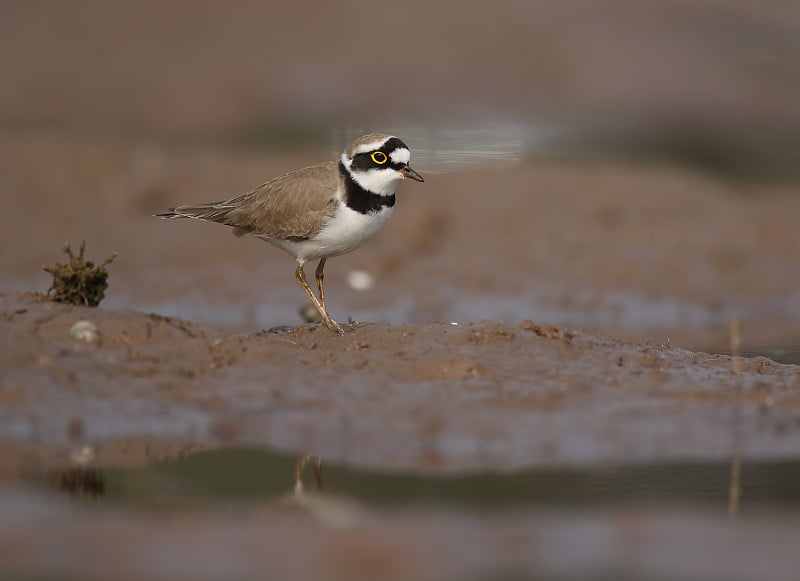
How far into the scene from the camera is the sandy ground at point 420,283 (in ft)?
19.3

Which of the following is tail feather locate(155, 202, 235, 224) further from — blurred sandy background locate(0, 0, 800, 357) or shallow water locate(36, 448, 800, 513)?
shallow water locate(36, 448, 800, 513)

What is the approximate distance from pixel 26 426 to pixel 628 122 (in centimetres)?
1388

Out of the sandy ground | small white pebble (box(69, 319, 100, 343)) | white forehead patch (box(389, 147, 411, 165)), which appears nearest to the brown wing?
white forehead patch (box(389, 147, 411, 165))

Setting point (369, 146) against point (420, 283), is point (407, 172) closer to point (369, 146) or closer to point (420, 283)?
point (369, 146)

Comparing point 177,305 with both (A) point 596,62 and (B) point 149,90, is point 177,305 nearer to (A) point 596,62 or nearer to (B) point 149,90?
(B) point 149,90

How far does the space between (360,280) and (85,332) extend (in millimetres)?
5346

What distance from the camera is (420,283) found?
521 inches

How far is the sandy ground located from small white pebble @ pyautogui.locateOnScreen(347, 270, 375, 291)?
92 mm

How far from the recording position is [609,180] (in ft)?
49.3

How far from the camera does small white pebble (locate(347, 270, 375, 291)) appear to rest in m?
13.2

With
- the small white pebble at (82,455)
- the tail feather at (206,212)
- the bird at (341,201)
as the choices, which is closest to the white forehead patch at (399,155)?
the bird at (341,201)

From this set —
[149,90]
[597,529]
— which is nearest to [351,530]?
[597,529]

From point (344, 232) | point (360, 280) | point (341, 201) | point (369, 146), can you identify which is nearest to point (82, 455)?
point (344, 232)

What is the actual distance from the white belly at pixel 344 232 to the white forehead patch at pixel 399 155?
14.0 inches
